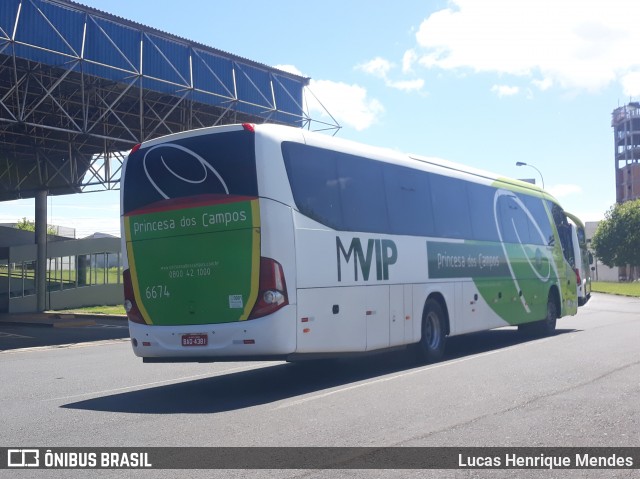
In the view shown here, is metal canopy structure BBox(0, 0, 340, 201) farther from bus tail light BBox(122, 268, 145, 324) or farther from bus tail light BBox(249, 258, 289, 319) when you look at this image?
bus tail light BBox(249, 258, 289, 319)

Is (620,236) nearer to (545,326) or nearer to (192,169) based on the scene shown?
(545,326)

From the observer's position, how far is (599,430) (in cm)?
771

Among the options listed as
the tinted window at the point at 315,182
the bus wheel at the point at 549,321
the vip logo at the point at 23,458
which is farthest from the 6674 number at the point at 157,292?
the bus wheel at the point at 549,321

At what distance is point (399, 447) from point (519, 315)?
1137cm

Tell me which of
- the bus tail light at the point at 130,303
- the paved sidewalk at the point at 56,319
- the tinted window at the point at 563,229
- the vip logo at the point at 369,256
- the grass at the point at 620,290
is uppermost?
the tinted window at the point at 563,229

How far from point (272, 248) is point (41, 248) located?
29325mm

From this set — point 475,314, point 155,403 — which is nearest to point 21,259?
point 475,314

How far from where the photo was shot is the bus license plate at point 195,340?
1077cm

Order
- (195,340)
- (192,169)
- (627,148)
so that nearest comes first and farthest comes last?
(195,340), (192,169), (627,148)

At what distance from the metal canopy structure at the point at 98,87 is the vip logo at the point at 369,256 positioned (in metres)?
14.0

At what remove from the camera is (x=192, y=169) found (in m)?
11.2

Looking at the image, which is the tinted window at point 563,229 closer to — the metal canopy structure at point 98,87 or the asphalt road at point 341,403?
the asphalt road at point 341,403

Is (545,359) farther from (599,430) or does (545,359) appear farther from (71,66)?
(71,66)

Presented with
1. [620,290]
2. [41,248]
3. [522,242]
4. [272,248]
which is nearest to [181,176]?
[272,248]
